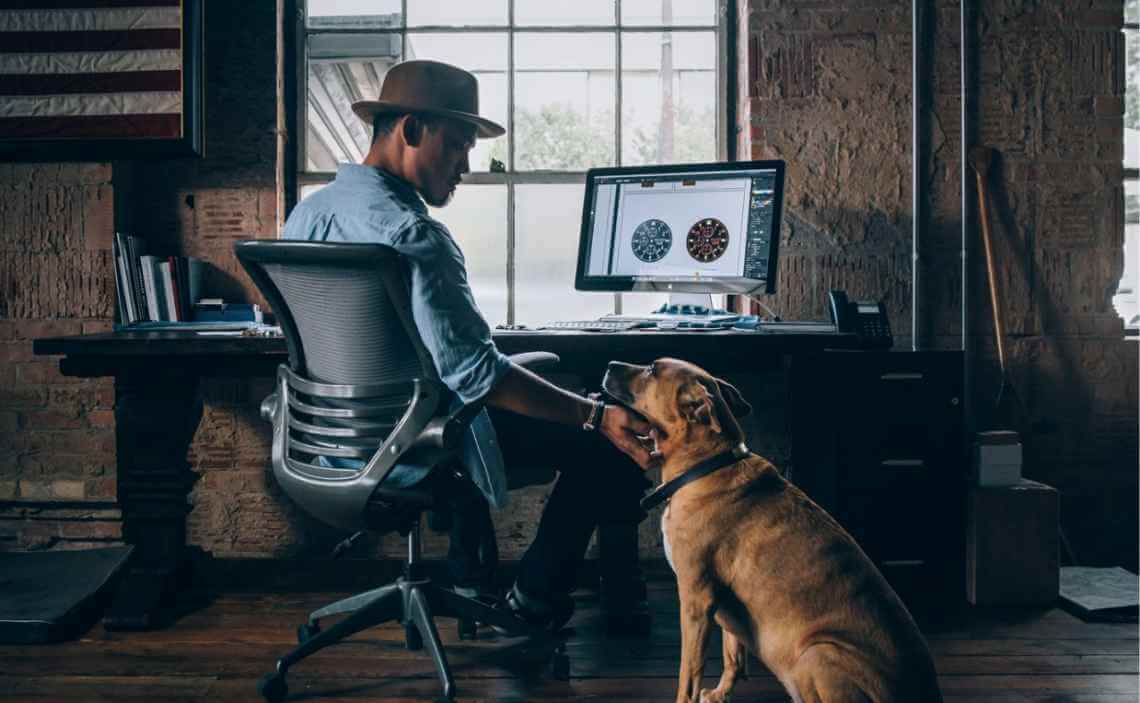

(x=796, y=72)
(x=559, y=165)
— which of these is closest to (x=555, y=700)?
(x=559, y=165)

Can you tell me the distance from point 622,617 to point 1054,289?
188cm

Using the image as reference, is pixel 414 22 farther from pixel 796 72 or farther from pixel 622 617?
pixel 622 617

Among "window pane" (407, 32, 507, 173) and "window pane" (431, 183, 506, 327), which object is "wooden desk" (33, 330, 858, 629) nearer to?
"window pane" (431, 183, 506, 327)

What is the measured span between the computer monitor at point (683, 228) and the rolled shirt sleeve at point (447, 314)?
3.52ft

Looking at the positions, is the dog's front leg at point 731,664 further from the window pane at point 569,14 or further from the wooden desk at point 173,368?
the window pane at point 569,14

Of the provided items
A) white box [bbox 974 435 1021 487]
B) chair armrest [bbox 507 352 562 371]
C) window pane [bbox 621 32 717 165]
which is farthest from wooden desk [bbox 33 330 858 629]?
window pane [bbox 621 32 717 165]

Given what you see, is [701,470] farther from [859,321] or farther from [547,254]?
[547,254]

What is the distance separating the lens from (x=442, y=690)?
1.95 metres

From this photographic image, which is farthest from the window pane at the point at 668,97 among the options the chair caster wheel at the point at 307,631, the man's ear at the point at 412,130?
the chair caster wheel at the point at 307,631

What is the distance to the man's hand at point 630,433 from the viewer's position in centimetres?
186

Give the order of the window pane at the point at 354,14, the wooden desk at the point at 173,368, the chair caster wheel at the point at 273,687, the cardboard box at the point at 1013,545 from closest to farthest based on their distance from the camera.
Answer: the chair caster wheel at the point at 273,687, the wooden desk at the point at 173,368, the cardboard box at the point at 1013,545, the window pane at the point at 354,14

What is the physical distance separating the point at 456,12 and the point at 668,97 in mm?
830

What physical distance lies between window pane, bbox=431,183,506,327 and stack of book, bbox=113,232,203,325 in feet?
2.98

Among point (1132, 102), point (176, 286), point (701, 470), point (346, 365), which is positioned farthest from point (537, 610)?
point (1132, 102)
